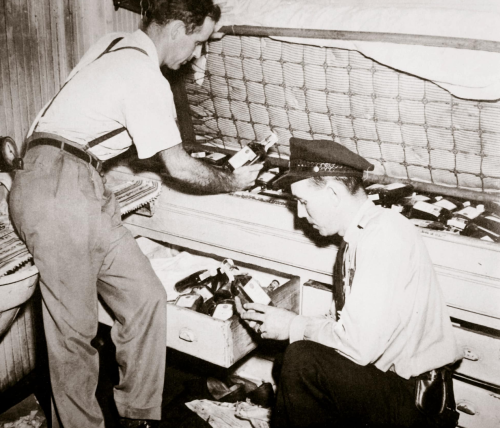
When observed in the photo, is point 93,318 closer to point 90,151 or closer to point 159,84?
point 90,151

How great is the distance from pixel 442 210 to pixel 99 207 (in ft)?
4.51

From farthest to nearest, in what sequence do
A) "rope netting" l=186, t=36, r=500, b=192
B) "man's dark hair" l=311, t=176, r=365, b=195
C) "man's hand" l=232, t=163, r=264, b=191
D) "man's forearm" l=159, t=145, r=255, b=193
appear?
1. "man's hand" l=232, t=163, r=264, b=191
2. "rope netting" l=186, t=36, r=500, b=192
3. "man's forearm" l=159, t=145, r=255, b=193
4. "man's dark hair" l=311, t=176, r=365, b=195

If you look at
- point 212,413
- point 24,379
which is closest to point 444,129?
point 212,413

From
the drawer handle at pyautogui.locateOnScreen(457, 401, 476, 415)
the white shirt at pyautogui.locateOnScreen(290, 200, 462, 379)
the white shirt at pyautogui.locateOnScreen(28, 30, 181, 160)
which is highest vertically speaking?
the white shirt at pyautogui.locateOnScreen(28, 30, 181, 160)

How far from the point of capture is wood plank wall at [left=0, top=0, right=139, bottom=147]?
2.23 metres

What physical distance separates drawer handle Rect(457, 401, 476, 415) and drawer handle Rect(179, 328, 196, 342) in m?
1.05

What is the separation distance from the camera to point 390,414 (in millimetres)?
1454

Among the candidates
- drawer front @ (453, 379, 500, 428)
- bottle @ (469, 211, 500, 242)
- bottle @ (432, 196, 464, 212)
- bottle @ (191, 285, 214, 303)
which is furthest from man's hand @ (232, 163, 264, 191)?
drawer front @ (453, 379, 500, 428)

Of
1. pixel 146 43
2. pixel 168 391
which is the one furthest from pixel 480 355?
pixel 146 43

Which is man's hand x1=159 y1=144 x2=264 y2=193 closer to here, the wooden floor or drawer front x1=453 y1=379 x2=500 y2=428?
the wooden floor

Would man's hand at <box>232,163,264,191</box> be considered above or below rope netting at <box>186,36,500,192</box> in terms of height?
below

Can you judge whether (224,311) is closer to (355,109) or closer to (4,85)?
(355,109)

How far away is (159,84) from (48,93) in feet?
3.22

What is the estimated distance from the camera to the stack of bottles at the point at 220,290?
193 cm
